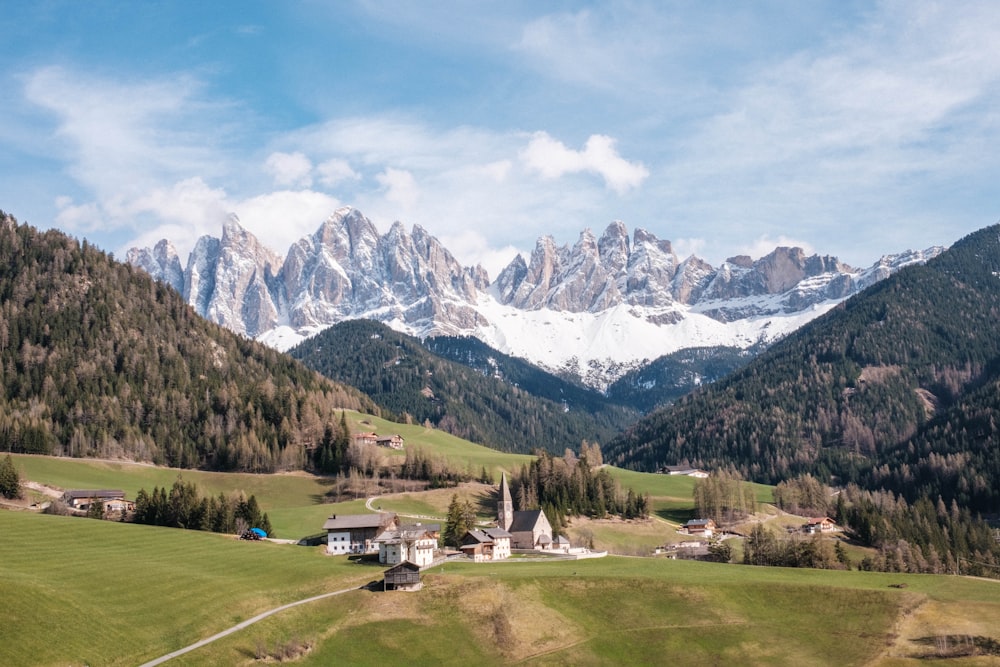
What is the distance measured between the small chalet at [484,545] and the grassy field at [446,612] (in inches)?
601

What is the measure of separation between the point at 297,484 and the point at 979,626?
12974cm

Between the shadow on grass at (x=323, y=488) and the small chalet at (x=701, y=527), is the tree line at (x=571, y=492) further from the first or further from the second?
the shadow on grass at (x=323, y=488)

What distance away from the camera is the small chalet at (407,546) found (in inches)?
4264

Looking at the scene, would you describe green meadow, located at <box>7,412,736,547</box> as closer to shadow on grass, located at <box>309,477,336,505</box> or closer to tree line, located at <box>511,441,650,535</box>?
shadow on grass, located at <box>309,477,336,505</box>

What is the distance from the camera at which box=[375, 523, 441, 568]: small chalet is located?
10831 centimetres

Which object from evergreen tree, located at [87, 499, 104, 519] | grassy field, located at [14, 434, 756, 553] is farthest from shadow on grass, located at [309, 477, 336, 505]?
evergreen tree, located at [87, 499, 104, 519]

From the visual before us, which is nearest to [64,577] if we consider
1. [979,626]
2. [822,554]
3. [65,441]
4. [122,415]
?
[979,626]

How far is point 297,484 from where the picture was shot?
18262 centimetres

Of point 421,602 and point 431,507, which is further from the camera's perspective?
point 431,507

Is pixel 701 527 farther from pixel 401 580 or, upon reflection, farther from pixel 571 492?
pixel 401 580

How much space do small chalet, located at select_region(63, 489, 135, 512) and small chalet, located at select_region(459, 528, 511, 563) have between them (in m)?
51.7

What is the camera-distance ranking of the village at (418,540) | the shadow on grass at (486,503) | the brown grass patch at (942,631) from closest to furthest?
1. the brown grass patch at (942,631)
2. the village at (418,540)
3. the shadow on grass at (486,503)

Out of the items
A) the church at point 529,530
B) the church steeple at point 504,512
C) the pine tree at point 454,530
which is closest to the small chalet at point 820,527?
the church at point 529,530

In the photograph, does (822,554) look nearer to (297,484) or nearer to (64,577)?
(64,577)
